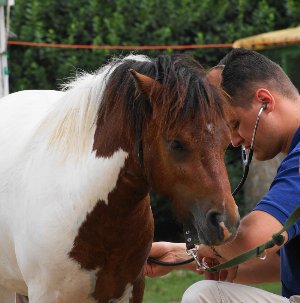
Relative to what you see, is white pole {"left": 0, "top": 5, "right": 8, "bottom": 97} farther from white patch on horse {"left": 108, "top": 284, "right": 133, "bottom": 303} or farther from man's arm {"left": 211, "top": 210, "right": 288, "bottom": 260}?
man's arm {"left": 211, "top": 210, "right": 288, "bottom": 260}

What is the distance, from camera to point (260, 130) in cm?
346

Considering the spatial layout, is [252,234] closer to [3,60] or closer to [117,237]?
[117,237]

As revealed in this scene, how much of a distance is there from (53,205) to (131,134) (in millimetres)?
506

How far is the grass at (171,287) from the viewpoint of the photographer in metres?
6.93

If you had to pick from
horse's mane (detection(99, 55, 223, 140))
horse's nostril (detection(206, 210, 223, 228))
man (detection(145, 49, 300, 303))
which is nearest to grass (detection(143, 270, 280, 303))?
man (detection(145, 49, 300, 303))

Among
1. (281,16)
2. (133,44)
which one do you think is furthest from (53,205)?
(281,16)

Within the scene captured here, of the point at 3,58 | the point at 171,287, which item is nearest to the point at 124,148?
the point at 3,58

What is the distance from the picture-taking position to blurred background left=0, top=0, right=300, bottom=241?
8539 millimetres

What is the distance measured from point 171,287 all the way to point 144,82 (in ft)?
14.2

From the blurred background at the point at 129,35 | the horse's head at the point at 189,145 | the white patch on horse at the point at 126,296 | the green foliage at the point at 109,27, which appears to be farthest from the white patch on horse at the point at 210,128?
the green foliage at the point at 109,27

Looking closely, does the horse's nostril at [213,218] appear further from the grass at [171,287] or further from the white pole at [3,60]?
the white pole at [3,60]

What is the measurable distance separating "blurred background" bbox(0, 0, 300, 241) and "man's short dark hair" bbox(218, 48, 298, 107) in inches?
184

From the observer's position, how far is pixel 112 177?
140 inches

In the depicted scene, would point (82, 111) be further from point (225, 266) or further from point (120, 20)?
point (120, 20)
